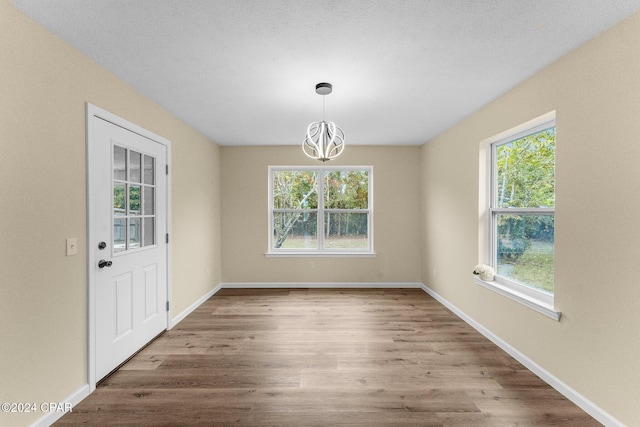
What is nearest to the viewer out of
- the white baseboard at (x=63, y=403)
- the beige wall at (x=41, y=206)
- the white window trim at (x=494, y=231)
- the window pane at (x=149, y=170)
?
the beige wall at (x=41, y=206)

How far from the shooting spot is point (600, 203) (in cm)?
186

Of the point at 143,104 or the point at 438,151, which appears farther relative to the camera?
the point at 438,151

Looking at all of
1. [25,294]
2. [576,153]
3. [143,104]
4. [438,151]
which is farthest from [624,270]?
[143,104]

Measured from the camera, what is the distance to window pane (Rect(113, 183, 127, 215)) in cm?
244

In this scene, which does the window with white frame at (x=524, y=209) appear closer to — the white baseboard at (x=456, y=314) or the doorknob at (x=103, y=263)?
the white baseboard at (x=456, y=314)

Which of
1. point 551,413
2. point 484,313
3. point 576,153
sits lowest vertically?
point 551,413

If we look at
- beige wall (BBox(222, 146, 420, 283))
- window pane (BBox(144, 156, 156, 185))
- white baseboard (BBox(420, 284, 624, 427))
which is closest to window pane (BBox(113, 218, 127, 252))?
window pane (BBox(144, 156, 156, 185))

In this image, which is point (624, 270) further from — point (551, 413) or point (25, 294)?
point (25, 294)

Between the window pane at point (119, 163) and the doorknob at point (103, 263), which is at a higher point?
the window pane at point (119, 163)

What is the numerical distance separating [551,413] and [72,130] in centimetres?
369

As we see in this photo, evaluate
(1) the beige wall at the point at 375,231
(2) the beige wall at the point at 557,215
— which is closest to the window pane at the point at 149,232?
(2) the beige wall at the point at 557,215

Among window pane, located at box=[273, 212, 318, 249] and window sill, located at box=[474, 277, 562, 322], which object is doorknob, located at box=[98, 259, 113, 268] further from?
window sill, located at box=[474, 277, 562, 322]

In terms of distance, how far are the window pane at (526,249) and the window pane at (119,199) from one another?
3561mm

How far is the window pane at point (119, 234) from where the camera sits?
2.43 m
